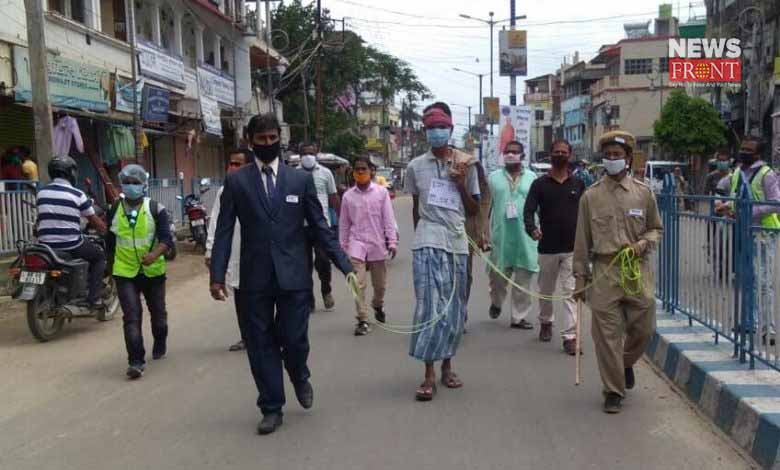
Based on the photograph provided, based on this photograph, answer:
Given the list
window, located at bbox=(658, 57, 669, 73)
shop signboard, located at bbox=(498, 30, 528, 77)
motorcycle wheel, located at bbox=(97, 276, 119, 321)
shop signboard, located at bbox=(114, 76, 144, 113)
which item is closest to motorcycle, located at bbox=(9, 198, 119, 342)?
motorcycle wheel, located at bbox=(97, 276, 119, 321)

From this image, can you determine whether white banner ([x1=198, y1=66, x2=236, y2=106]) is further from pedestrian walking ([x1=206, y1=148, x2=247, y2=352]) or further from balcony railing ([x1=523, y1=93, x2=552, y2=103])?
balcony railing ([x1=523, y1=93, x2=552, y2=103])

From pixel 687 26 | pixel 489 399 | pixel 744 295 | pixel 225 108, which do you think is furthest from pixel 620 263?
pixel 687 26

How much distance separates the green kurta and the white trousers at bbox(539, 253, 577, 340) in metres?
0.59

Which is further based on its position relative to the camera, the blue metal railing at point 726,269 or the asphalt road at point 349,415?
the blue metal railing at point 726,269

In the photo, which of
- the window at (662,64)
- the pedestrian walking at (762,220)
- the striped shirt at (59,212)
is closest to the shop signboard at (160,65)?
the striped shirt at (59,212)

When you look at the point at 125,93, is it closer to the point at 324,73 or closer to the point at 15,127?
the point at 15,127

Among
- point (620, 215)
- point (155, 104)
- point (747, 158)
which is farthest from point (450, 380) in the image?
point (155, 104)

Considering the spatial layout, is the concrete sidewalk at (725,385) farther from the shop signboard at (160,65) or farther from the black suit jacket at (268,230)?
the shop signboard at (160,65)

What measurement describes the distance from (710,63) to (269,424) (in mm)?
29666

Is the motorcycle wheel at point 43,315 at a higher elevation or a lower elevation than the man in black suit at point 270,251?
lower

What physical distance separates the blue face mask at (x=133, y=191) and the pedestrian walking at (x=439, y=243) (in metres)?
2.50

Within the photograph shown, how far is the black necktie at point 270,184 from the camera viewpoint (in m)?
5.11

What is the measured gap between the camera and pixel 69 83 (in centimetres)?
1451

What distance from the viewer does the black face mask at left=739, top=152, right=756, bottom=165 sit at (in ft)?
26.2
